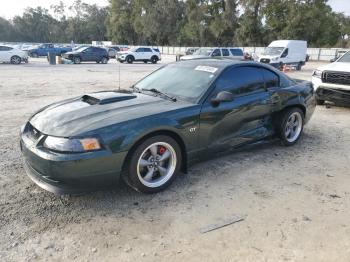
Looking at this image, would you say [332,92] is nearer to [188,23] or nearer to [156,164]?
[156,164]

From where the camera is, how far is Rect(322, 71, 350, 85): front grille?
8.42 meters

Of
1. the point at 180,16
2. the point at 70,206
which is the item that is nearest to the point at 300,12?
the point at 180,16

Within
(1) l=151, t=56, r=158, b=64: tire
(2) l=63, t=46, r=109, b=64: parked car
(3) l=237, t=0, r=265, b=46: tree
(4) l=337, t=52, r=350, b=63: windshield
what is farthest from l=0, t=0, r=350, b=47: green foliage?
(4) l=337, t=52, r=350, b=63: windshield

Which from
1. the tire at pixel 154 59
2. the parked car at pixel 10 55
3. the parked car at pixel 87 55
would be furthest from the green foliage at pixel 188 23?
the parked car at pixel 10 55

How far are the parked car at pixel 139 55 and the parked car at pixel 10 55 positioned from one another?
864cm

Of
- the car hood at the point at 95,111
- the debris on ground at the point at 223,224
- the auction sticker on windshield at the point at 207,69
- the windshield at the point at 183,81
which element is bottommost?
the debris on ground at the point at 223,224

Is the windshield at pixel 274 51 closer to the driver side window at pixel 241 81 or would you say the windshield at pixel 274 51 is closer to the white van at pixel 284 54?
the white van at pixel 284 54

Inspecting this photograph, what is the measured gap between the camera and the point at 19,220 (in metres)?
3.37

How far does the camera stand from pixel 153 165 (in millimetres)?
3924

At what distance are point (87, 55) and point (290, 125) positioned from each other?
25.8 metres

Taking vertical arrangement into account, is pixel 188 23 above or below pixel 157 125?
above

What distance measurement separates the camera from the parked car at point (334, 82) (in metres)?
8.45

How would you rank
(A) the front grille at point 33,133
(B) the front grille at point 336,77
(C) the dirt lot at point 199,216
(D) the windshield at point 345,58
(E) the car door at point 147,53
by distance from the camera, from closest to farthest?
(C) the dirt lot at point 199,216, (A) the front grille at point 33,133, (B) the front grille at point 336,77, (D) the windshield at point 345,58, (E) the car door at point 147,53

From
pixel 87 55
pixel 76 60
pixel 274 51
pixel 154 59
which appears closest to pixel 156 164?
pixel 274 51
